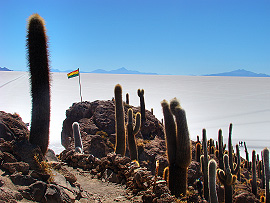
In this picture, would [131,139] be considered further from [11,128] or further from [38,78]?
[11,128]

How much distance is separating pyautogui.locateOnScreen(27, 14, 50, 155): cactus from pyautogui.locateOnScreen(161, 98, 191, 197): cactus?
391 cm

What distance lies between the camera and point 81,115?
2166 centimetres

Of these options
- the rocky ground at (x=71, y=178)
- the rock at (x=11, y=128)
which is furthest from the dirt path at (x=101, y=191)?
the rock at (x=11, y=128)

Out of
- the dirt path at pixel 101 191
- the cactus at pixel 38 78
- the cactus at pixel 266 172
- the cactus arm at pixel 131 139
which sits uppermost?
the cactus at pixel 38 78

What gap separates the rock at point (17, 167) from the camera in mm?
5656

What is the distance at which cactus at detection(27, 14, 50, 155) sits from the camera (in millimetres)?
7211

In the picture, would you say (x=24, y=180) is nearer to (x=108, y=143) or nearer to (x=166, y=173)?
(x=166, y=173)

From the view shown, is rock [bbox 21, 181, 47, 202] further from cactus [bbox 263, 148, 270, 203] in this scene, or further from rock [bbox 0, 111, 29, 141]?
cactus [bbox 263, 148, 270, 203]

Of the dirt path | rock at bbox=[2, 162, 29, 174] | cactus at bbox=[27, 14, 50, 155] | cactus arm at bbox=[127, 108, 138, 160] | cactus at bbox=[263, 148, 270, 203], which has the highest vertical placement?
cactus at bbox=[27, 14, 50, 155]

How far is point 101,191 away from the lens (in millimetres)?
8594

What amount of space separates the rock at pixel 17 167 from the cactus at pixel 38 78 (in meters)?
1.36

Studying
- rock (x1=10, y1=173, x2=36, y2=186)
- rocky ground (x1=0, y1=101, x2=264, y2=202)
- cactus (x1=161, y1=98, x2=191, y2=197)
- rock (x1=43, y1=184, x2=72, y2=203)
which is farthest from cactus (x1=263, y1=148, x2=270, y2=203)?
rock (x1=10, y1=173, x2=36, y2=186)

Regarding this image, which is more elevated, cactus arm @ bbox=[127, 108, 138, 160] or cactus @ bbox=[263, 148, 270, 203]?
cactus arm @ bbox=[127, 108, 138, 160]

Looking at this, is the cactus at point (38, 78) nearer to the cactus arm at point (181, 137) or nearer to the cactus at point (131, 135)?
the cactus arm at point (181, 137)
